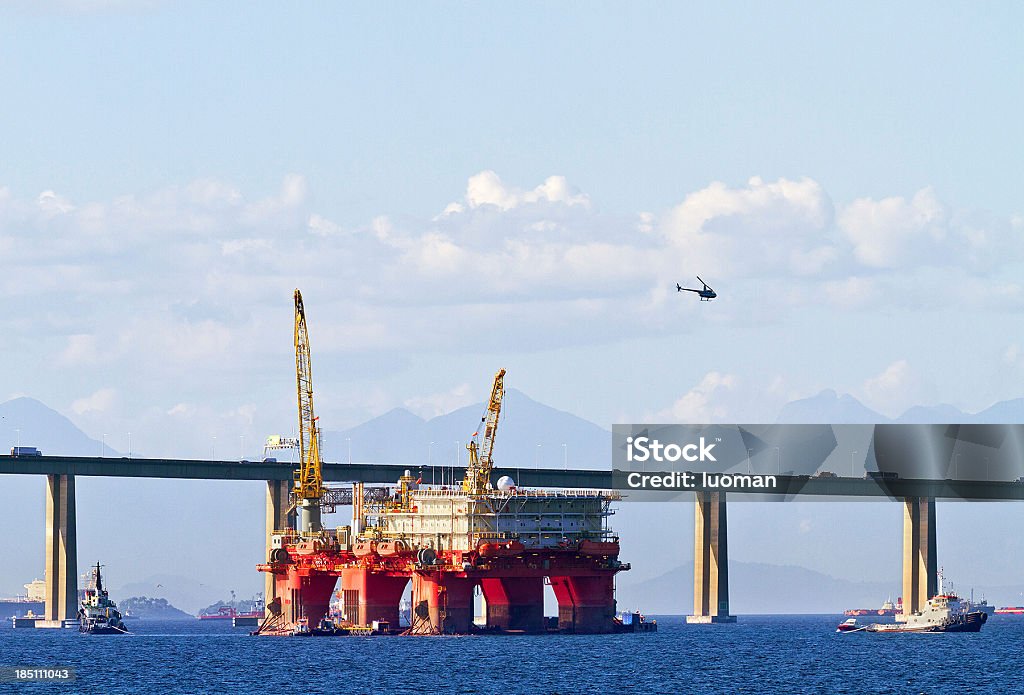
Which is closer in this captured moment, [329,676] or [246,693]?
[246,693]

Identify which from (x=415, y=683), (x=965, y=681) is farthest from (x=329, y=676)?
(x=965, y=681)

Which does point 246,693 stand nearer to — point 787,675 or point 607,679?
point 607,679

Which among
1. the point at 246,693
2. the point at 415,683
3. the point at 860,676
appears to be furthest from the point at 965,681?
the point at 246,693

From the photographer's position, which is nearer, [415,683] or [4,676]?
[415,683]

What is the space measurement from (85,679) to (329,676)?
2190 cm

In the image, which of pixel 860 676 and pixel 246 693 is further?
pixel 860 676

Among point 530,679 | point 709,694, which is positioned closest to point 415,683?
point 530,679

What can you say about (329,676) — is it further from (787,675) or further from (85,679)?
(787,675)

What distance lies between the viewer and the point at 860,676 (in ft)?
629

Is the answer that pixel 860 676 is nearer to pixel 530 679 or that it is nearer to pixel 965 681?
pixel 965 681

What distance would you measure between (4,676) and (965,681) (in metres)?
86.0

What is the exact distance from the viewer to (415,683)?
17788cm

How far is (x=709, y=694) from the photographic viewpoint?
171250mm

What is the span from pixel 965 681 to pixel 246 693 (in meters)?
62.5
